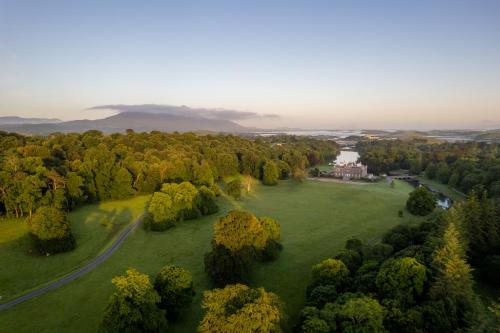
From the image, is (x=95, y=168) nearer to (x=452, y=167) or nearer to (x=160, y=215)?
(x=160, y=215)

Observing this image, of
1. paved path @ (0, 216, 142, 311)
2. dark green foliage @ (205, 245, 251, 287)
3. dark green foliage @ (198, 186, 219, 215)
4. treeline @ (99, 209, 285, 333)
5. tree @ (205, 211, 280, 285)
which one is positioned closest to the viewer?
treeline @ (99, 209, 285, 333)

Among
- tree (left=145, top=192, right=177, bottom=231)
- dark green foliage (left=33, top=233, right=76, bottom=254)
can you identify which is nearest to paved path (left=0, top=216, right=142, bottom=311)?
tree (left=145, top=192, right=177, bottom=231)

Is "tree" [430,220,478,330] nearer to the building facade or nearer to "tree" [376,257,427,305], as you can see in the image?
"tree" [376,257,427,305]

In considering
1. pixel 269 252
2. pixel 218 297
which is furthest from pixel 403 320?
pixel 269 252

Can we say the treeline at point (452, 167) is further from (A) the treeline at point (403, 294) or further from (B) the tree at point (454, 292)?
(B) the tree at point (454, 292)

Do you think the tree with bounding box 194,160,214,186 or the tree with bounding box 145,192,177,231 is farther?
the tree with bounding box 194,160,214,186

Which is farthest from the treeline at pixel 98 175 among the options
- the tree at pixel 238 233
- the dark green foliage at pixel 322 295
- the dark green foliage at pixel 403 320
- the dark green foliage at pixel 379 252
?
the dark green foliage at pixel 403 320
